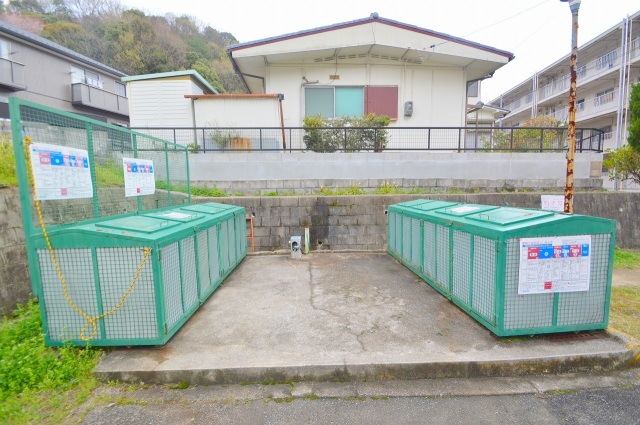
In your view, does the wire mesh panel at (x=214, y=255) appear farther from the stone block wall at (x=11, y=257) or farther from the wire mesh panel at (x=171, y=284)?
the stone block wall at (x=11, y=257)

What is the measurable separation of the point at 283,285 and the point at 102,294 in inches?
105

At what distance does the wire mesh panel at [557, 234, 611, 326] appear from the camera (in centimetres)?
334

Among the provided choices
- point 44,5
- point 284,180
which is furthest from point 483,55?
point 44,5

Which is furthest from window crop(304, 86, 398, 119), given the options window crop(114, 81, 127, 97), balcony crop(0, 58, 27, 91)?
window crop(114, 81, 127, 97)

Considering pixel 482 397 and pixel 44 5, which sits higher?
pixel 44 5

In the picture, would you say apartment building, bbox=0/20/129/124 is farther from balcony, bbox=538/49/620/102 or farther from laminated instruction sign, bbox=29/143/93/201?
balcony, bbox=538/49/620/102

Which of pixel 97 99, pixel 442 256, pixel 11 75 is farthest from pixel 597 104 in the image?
pixel 11 75

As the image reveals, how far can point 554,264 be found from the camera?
324cm

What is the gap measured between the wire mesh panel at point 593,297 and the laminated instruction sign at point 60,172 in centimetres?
518

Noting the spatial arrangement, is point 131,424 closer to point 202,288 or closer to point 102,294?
point 102,294

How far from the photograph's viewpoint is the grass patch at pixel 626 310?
12.2 feet

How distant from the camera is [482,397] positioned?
2.66 metres

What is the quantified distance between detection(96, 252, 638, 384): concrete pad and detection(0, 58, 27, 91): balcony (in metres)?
16.5

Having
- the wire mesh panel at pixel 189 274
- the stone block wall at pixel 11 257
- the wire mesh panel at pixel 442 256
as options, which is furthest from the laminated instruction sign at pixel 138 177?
the wire mesh panel at pixel 442 256
